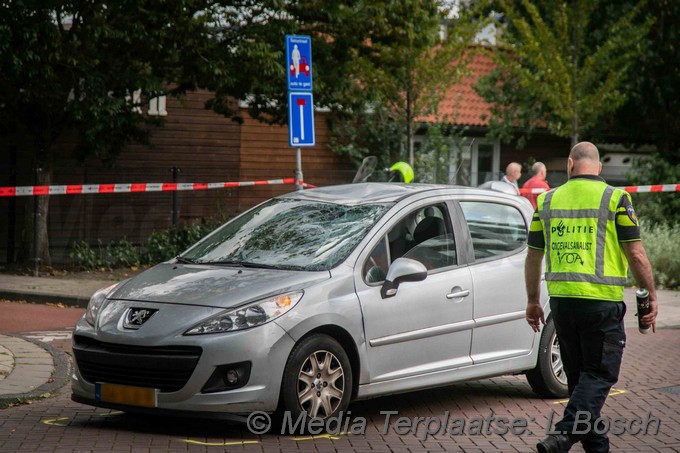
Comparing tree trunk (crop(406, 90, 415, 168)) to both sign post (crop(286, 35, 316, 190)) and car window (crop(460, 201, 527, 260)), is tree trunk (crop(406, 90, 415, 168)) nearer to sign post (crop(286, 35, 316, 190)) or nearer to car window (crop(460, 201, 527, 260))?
sign post (crop(286, 35, 316, 190))

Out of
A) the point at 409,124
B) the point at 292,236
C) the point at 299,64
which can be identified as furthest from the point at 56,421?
the point at 409,124

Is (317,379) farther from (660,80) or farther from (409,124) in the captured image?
(660,80)

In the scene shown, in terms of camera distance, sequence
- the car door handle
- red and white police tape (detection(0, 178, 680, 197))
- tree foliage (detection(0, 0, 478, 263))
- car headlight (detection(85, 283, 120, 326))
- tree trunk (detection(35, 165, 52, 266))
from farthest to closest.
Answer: tree trunk (detection(35, 165, 52, 266)) → red and white police tape (detection(0, 178, 680, 197)) → tree foliage (detection(0, 0, 478, 263)) → the car door handle → car headlight (detection(85, 283, 120, 326))

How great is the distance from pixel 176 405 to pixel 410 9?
13539 mm

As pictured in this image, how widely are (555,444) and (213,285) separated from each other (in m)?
2.34

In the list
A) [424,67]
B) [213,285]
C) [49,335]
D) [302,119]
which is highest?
[424,67]

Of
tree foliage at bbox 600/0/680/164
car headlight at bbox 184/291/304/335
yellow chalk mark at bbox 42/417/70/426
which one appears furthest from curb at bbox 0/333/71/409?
tree foliage at bbox 600/0/680/164

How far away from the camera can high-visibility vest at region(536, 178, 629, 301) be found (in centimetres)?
627

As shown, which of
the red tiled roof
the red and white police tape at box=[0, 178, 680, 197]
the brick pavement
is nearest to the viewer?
the brick pavement

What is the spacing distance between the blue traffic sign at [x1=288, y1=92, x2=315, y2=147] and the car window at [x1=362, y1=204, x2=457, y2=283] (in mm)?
6249

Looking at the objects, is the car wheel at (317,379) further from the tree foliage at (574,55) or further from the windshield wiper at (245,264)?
the tree foliage at (574,55)

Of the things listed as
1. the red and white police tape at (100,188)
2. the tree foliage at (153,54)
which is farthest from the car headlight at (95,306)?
the tree foliage at (153,54)

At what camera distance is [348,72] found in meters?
20.2

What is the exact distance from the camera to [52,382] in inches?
353
